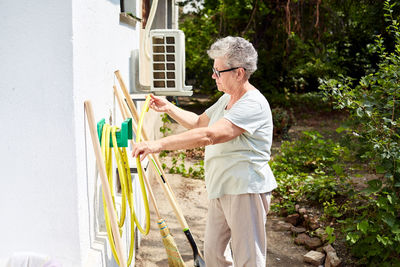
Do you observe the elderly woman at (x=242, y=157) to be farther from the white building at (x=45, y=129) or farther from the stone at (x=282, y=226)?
the stone at (x=282, y=226)

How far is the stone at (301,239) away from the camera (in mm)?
4154

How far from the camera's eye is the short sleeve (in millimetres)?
2361

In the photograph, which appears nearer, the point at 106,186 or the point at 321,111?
the point at 106,186

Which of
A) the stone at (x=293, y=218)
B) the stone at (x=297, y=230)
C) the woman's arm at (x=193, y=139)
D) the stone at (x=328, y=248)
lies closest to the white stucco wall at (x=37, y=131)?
the woman's arm at (x=193, y=139)

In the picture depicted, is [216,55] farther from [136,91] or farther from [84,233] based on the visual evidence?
[136,91]

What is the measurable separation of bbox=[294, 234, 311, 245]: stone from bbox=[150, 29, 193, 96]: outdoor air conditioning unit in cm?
190

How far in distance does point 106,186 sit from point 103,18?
1.08 meters

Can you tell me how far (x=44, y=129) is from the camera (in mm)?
1887

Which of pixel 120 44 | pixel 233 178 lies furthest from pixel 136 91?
pixel 233 178

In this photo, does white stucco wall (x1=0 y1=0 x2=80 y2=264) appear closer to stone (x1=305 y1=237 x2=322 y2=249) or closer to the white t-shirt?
the white t-shirt

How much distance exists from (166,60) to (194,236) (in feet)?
6.00

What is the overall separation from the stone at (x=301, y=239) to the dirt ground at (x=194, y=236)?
0.05m

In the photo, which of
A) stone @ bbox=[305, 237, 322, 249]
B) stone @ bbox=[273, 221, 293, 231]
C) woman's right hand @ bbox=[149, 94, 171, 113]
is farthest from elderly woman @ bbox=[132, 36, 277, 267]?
stone @ bbox=[273, 221, 293, 231]

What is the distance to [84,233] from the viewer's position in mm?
2064
